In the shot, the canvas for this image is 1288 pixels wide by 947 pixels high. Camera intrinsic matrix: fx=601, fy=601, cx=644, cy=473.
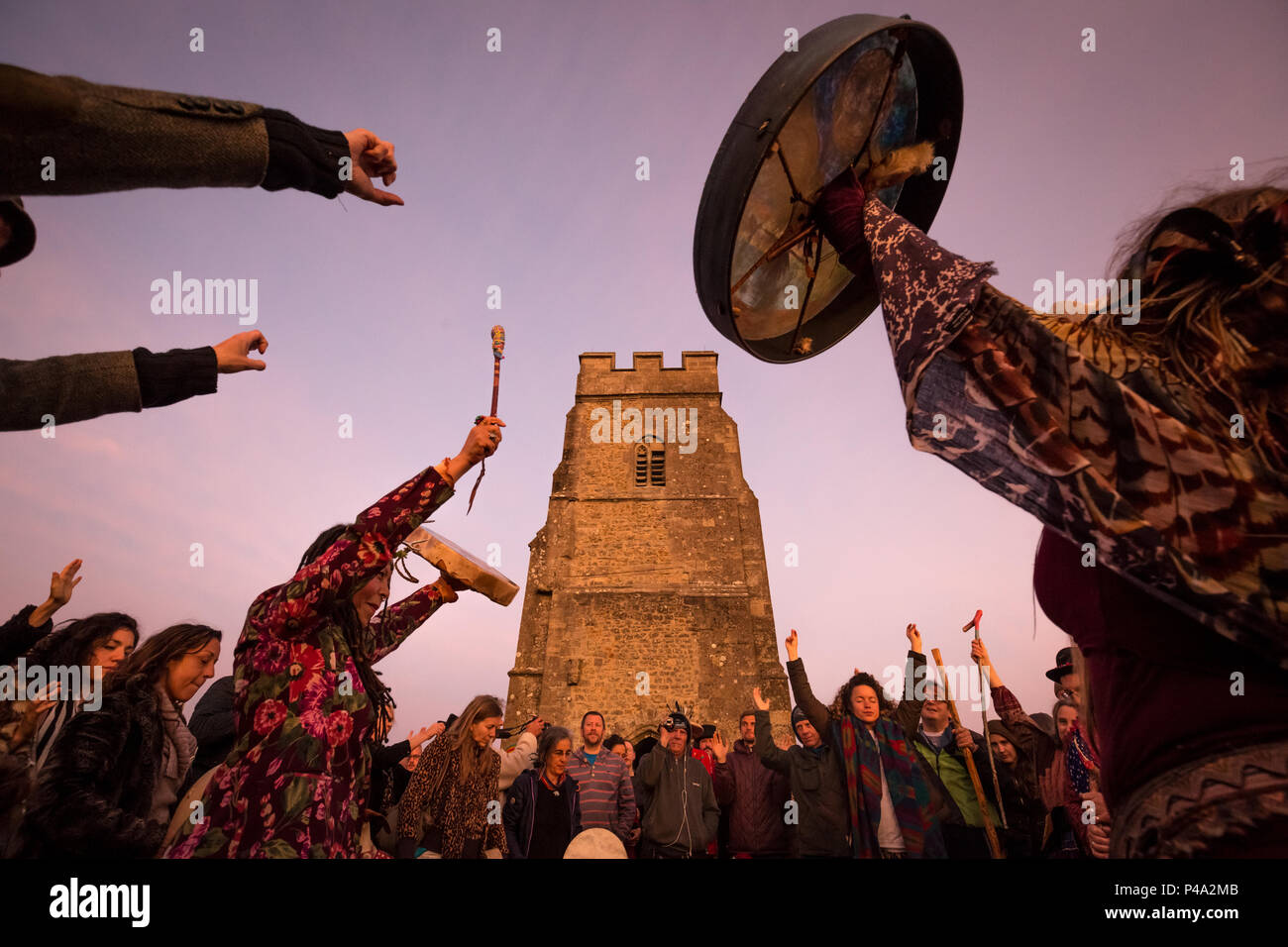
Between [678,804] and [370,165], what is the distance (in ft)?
19.3

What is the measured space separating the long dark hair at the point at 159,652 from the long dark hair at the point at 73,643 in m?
0.69

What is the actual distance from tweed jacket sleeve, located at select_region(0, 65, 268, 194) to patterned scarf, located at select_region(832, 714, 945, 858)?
5.04 m

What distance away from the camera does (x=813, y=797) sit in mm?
5102

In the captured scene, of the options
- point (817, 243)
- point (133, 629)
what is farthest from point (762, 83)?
point (133, 629)

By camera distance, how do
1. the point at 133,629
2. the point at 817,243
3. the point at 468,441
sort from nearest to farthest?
the point at 817,243
the point at 468,441
the point at 133,629

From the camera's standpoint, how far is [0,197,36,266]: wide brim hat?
2.98 ft

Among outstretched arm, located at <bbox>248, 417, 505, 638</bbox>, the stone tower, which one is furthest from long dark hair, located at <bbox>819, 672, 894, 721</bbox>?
the stone tower

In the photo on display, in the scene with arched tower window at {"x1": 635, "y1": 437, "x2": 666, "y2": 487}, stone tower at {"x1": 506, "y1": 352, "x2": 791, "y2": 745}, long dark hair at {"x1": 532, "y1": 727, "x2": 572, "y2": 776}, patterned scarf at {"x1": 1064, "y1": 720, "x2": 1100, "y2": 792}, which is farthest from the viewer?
arched tower window at {"x1": 635, "y1": 437, "x2": 666, "y2": 487}

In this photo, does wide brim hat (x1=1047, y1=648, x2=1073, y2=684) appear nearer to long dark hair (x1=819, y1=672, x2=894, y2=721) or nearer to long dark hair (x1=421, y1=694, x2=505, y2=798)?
long dark hair (x1=819, y1=672, x2=894, y2=721)

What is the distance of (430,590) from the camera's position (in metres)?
3.44

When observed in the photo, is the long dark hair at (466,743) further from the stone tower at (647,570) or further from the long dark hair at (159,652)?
the stone tower at (647,570)

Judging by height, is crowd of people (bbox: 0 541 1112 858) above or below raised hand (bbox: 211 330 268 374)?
below
